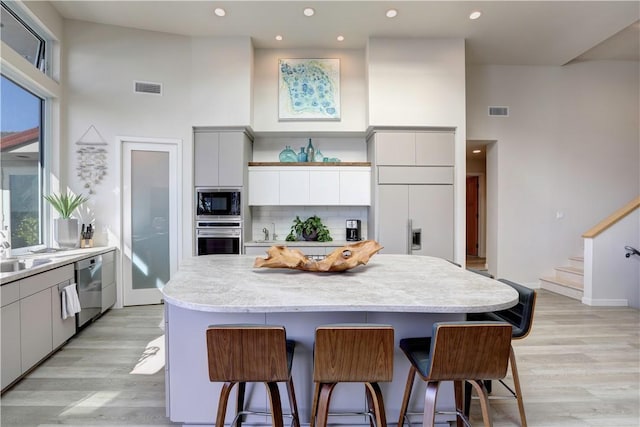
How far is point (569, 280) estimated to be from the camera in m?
5.08

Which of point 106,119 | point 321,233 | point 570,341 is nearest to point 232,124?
point 106,119

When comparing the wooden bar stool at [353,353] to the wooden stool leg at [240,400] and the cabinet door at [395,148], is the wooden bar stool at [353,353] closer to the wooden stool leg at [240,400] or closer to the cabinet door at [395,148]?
the wooden stool leg at [240,400]

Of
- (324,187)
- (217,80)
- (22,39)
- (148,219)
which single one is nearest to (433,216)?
(324,187)

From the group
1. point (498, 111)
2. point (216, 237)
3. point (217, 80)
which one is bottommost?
point (216, 237)

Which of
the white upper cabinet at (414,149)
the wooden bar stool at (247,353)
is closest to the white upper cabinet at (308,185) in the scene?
the white upper cabinet at (414,149)

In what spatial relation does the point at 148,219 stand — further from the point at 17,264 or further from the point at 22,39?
the point at 22,39

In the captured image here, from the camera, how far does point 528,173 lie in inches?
212

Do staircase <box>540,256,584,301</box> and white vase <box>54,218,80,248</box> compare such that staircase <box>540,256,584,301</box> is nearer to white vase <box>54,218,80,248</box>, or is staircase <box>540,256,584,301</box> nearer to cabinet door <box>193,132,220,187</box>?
cabinet door <box>193,132,220,187</box>

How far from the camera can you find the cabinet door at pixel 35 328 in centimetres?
252

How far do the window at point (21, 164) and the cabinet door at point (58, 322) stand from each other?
879mm

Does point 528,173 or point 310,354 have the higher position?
point 528,173

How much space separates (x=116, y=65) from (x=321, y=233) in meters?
3.52

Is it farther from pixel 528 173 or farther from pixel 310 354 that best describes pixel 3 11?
pixel 528 173

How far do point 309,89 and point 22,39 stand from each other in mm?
3313
